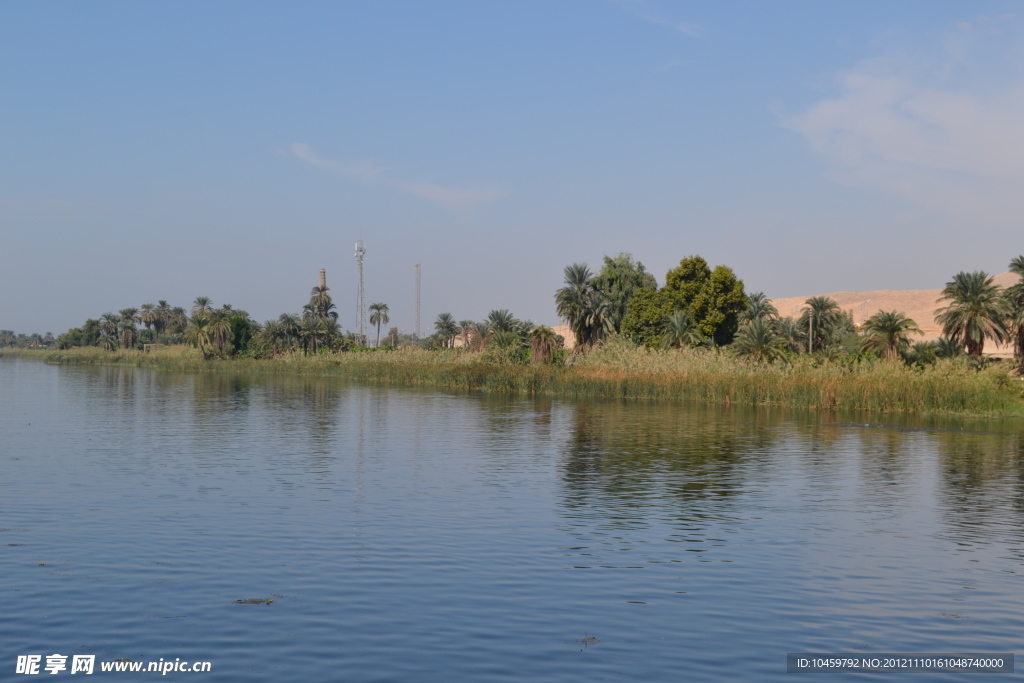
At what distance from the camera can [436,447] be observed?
31.4 m

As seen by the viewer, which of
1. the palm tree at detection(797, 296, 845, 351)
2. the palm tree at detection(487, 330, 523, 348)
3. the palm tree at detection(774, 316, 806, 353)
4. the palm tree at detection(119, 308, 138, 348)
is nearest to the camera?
the palm tree at detection(487, 330, 523, 348)

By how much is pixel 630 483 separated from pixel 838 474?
6.42 meters

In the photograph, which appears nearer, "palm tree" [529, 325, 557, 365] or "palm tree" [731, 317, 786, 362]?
"palm tree" [731, 317, 786, 362]


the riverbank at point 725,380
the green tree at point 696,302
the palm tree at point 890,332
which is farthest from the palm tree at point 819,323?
the riverbank at point 725,380

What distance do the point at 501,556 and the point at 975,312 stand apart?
194 feet

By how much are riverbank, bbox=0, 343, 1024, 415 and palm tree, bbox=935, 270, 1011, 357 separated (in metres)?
9.45

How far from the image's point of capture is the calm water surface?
10.2 meters

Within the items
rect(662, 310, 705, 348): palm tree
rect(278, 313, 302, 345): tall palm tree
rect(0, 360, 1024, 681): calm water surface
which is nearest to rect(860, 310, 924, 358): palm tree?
rect(662, 310, 705, 348): palm tree

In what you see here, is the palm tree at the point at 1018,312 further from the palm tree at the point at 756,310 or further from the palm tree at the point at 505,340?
the palm tree at the point at 505,340

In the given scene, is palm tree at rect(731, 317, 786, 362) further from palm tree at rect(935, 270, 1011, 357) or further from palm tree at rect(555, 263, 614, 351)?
palm tree at rect(555, 263, 614, 351)

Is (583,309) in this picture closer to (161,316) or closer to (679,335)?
(679,335)

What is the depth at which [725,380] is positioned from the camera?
56.1 meters

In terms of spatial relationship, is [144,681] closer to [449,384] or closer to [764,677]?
[764,677]

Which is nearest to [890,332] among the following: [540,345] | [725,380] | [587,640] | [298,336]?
[725,380]
